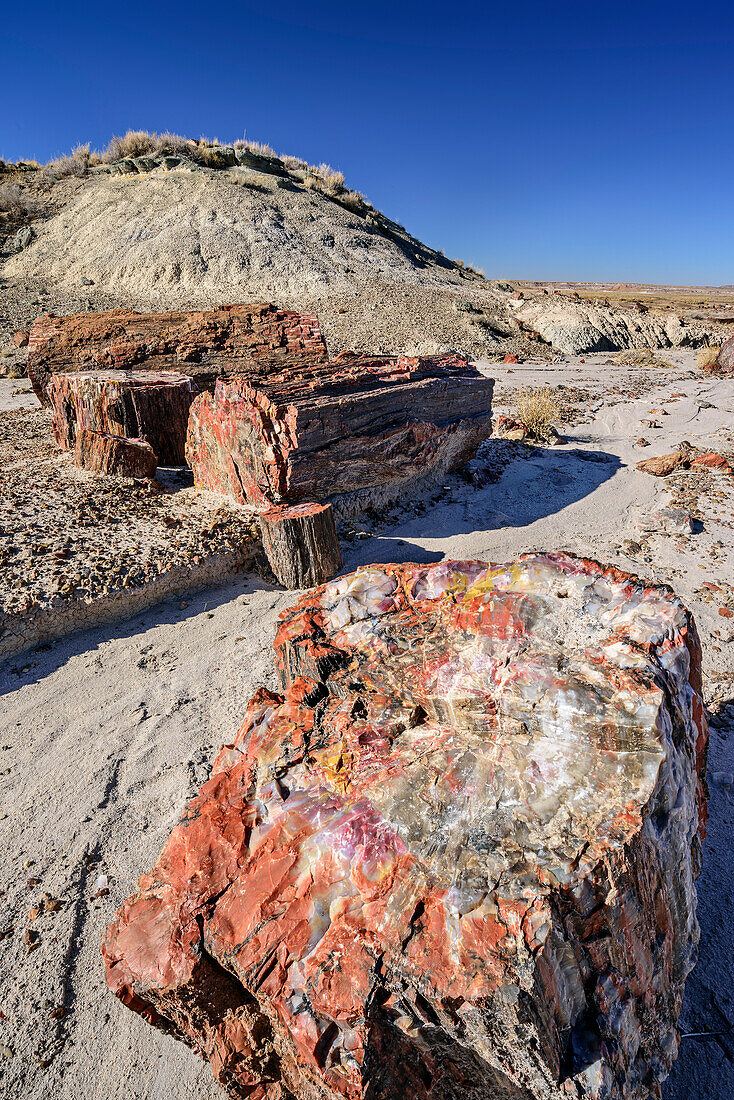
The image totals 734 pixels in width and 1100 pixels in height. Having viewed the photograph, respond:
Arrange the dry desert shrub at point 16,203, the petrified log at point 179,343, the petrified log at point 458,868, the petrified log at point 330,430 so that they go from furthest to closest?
the dry desert shrub at point 16,203, the petrified log at point 179,343, the petrified log at point 330,430, the petrified log at point 458,868

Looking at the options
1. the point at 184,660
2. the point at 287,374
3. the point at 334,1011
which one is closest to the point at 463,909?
the point at 334,1011

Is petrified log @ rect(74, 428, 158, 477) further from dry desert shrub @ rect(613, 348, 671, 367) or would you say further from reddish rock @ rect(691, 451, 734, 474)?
dry desert shrub @ rect(613, 348, 671, 367)

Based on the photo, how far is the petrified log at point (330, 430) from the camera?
15.5 feet

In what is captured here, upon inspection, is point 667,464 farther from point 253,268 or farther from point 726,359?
point 253,268

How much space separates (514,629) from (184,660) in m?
2.44

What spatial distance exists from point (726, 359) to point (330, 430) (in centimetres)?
1215

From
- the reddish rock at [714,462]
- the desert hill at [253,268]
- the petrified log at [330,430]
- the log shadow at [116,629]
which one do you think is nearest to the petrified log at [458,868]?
the log shadow at [116,629]

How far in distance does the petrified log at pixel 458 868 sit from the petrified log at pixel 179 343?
658cm

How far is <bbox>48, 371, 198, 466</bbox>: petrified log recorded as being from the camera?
554 centimetres

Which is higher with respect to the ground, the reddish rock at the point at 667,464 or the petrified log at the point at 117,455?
the petrified log at the point at 117,455

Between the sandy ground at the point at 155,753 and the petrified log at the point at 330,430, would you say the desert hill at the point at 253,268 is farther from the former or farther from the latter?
the sandy ground at the point at 155,753

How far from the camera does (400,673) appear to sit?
1895mm

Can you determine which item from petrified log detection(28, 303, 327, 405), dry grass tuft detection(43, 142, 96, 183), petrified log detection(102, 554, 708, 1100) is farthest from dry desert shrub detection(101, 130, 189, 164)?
petrified log detection(102, 554, 708, 1100)

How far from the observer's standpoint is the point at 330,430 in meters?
4.93
